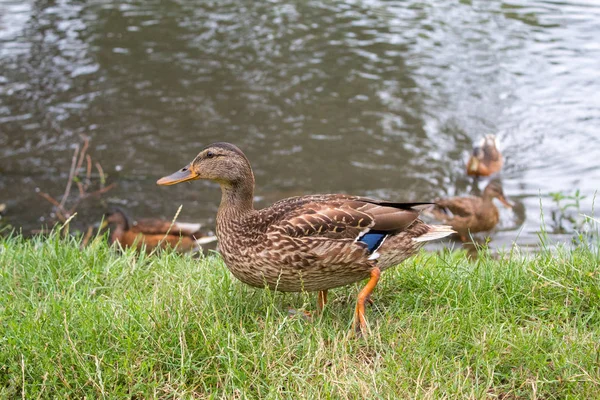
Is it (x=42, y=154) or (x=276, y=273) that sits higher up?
(x=276, y=273)

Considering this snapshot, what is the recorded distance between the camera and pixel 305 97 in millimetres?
10820

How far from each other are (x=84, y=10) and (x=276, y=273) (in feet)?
39.2

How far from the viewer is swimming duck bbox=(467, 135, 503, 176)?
898cm

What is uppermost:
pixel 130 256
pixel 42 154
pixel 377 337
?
pixel 377 337

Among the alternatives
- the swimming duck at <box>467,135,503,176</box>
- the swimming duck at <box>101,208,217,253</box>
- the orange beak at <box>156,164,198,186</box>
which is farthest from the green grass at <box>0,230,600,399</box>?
the swimming duck at <box>467,135,503,176</box>

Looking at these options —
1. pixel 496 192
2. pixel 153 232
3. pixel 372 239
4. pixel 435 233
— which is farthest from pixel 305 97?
pixel 372 239

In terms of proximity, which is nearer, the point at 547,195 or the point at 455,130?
the point at 547,195

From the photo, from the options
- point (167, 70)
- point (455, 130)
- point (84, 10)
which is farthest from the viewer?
point (84, 10)

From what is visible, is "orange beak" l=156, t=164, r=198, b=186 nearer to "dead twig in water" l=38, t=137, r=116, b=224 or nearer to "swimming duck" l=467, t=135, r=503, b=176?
"dead twig in water" l=38, t=137, r=116, b=224

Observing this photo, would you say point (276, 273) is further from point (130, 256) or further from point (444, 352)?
point (130, 256)

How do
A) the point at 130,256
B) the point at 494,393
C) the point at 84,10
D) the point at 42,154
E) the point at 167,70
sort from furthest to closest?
the point at 84,10, the point at 167,70, the point at 42,154, the point at 130,256, the point at 494,393

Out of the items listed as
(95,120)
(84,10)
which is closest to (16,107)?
(95,120)

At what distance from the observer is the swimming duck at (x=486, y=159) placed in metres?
8.98

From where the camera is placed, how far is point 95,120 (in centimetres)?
1030
